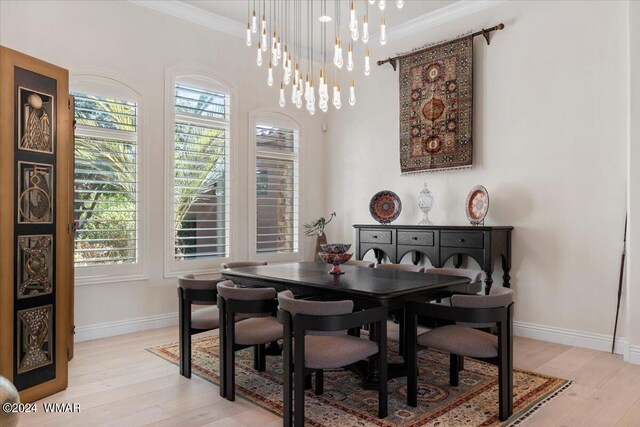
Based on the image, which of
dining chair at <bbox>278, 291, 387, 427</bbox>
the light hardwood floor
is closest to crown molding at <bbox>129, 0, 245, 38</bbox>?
the light hardwood floor

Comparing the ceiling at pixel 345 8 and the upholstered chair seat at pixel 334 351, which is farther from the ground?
the ceiling at pixel 345 8

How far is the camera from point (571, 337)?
4266 mm

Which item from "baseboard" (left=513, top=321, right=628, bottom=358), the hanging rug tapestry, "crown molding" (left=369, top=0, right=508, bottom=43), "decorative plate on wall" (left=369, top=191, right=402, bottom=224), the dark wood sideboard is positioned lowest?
"baseboard" (left=513, top=321, right=628, bottom=358)

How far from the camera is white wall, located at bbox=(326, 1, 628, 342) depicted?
4.06 meters

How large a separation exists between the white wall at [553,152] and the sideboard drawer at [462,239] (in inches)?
20.9

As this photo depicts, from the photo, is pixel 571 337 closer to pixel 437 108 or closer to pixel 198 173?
pixel 437 108

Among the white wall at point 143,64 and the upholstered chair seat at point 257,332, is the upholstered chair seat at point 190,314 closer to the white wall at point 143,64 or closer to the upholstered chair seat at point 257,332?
the upholstered chair seat at point 257,332

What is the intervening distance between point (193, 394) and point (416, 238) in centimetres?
288

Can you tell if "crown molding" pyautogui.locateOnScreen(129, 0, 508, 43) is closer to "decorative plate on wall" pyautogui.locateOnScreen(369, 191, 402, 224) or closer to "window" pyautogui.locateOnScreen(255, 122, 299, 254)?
"window" pyautogui.locateOnScreen(255, 122, 299, 254)

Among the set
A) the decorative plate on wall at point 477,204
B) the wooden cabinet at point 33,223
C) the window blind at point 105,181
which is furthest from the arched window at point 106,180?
the decorative plate on wall at point 477,204

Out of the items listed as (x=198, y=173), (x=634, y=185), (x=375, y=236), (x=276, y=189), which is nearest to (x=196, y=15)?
(x=198, y=173)

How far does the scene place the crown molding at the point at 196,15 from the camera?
194 inches

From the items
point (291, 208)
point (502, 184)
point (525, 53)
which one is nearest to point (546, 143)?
point (502, 184)

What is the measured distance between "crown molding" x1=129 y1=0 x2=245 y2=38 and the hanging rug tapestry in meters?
2.17
